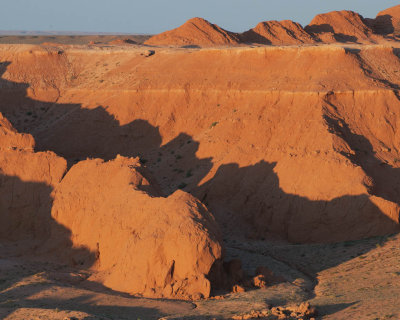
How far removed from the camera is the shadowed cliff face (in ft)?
105

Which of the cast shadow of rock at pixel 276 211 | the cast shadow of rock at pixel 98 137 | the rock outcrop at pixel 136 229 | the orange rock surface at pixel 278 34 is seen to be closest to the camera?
the rock outcrop at pixel 136 229

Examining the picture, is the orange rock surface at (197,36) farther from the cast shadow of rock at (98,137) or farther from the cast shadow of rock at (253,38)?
the cast shadow of rock at (98,137)

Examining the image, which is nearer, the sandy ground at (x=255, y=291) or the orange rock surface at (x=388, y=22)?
the sandy ground at (x=255, y=291)

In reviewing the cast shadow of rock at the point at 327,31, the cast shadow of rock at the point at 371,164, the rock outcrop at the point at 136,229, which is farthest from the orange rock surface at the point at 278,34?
the rock outcrop at the point at 136,229

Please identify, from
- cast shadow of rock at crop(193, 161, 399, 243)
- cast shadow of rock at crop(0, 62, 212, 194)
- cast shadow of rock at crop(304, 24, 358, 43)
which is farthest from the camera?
cast shadow of rock at crop(304, 24, 358, 43)

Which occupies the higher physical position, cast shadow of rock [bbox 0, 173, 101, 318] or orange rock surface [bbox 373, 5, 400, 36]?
orange rock surface [bbox 373, 5, 400, 36]

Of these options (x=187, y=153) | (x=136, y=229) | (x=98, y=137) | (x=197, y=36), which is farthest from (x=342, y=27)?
(x=136, y=229)

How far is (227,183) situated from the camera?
1410 inches

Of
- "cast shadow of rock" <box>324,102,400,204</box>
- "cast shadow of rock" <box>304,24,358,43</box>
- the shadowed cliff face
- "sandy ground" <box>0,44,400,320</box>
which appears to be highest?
"cast shadow of rock" <box>304,24,358,43</box>

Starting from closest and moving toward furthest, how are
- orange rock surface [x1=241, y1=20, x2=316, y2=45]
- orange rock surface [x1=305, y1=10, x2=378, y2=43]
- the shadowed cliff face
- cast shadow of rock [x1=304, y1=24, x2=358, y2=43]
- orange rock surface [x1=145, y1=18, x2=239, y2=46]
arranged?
the shadowed cliff face, orange rock surface [x1=145, y1=18, x2=239, y2=46], orange rock surface [x1=241, y1=20, x2=316, y2=45], cast shadow of rock [x1=304, y1=24, x2=358, y2=43], orange rock surface [x1=305, y1=10, x2=378, y2=43]

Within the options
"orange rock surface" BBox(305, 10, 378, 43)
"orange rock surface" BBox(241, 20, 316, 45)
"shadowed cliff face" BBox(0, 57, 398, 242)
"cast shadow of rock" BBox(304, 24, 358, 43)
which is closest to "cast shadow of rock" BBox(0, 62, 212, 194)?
"shadowed cliff face" BBox(0, 57, 398, 242)

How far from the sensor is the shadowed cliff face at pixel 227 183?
1254 inches

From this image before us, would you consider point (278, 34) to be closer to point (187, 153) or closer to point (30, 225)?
point (187, 153)

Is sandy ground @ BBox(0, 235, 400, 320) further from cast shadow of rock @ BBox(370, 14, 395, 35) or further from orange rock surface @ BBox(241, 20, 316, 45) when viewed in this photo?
cast shadow of rock @ BBox(370, 14, 395, 35)
